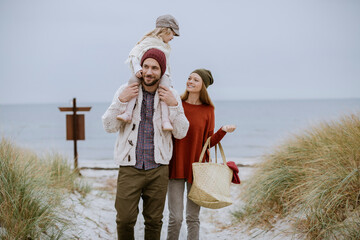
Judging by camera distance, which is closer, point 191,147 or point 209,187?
point 209,187

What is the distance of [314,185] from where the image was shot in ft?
12.4

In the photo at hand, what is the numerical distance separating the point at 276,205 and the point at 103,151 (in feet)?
63.8

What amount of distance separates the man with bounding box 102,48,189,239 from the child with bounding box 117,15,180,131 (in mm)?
60

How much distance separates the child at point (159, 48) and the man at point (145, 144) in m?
0.06

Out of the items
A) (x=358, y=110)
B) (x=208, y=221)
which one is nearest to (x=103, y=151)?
(x=208, y=221)

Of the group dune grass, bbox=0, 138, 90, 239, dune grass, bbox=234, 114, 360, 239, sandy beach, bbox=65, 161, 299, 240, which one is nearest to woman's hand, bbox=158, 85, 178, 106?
dune grass, bbox=0, 138, 90, 239

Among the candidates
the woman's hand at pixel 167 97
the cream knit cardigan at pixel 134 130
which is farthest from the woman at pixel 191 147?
the woman's hand at pixel 167 97

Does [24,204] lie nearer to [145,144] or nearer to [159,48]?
[145,144]

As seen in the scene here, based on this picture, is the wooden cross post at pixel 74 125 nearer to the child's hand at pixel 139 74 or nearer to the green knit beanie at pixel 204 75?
the green knit beanie at pixel 204 75

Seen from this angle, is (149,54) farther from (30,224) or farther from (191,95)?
(30,224)

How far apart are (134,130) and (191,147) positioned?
27.3 inches

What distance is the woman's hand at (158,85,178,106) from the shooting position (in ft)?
10.3

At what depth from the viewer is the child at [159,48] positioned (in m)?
3.09

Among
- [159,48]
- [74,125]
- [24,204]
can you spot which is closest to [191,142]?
[159,48]
